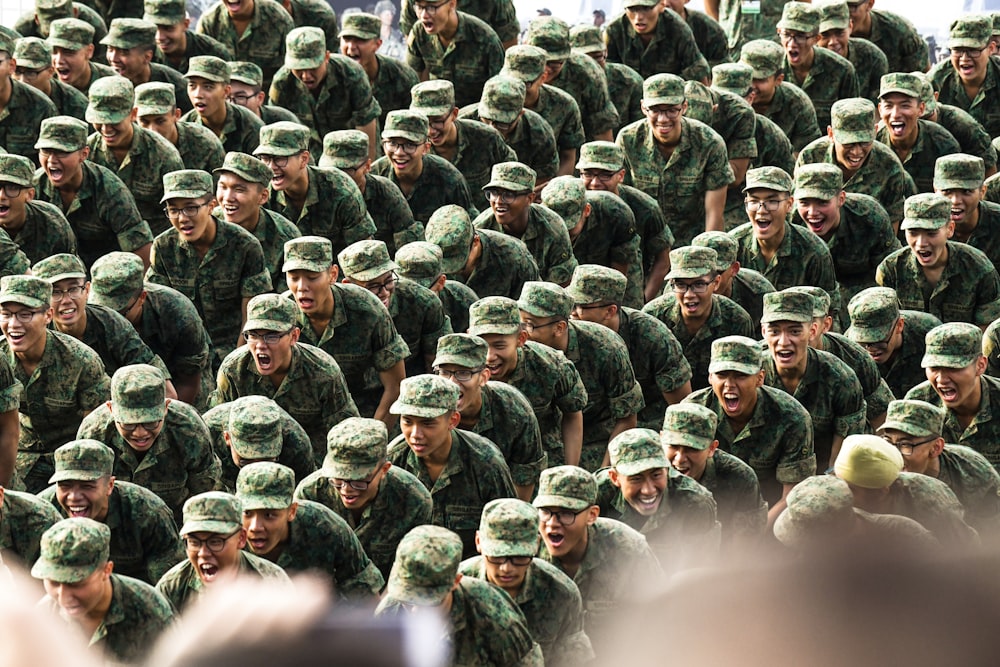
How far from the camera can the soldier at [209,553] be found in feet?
20.5

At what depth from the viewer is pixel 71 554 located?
5.98m

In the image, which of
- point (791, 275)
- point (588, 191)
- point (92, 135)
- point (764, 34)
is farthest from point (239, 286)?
point (764, 34)

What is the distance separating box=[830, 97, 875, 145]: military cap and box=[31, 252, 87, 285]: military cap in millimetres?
4375

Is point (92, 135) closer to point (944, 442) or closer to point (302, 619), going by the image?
point (944, 442)

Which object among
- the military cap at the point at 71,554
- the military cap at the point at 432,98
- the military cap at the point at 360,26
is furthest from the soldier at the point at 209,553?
the military cap at the point at 360,26

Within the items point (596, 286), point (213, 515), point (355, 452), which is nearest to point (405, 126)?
point (596, 286)

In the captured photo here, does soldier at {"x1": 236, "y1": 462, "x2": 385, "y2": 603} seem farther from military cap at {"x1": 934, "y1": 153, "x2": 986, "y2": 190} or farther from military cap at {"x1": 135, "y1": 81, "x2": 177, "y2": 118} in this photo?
military cap at {"x1": 934, "y1": 153, "x2": 986, "y2": 190}

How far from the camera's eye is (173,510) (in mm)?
7430

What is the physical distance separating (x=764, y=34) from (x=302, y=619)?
39.4ft

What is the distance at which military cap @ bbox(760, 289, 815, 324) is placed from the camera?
834 centimetres

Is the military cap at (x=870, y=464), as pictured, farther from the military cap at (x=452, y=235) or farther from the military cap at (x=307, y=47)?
the military cap at (x=307, y=47)

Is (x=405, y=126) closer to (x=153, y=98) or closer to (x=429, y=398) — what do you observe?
(x=153, y=98)

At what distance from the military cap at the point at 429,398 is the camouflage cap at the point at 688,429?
837 mm

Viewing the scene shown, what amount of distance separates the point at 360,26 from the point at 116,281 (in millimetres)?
3719
